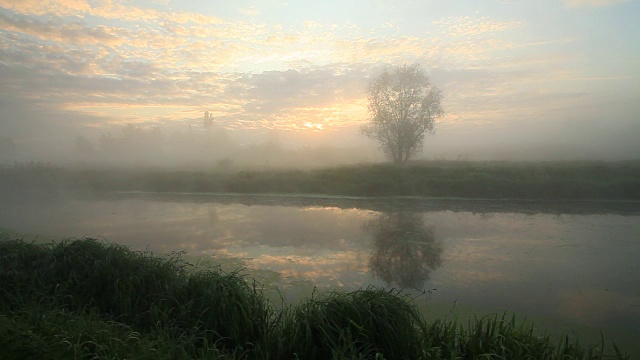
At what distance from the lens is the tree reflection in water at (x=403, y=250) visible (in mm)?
7766

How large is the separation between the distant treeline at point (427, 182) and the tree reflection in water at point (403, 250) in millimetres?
6432

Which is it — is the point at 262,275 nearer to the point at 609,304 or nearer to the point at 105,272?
the point at 105,272

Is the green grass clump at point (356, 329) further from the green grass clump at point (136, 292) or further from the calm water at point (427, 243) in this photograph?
the calm water at point (427, 243)

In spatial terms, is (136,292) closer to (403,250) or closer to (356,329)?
(356,329)

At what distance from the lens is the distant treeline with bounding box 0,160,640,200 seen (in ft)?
57.2

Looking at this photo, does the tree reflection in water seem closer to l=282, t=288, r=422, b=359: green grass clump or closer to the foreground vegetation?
the foreground vegetation

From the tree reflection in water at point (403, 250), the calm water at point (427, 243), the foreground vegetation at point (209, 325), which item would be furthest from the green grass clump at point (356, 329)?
the tree reflection in water at point (403, 250)

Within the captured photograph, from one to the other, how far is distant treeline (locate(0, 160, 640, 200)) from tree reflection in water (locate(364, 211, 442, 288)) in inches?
253

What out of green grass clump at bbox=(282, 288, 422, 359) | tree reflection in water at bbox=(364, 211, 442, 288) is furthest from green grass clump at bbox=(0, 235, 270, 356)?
tree reflection in water at bbox=(364, 211, 442, 288)

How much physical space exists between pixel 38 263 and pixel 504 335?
6938 millimetres

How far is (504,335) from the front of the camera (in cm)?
429

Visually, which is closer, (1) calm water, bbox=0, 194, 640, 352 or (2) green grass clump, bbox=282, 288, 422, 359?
(2) green grass clump, bbox=282, 288, 422, 359

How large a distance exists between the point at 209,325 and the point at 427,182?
16.4 m

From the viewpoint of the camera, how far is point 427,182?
1983 cm
